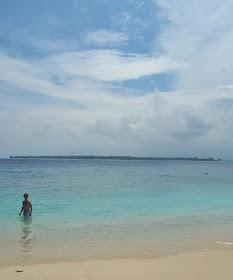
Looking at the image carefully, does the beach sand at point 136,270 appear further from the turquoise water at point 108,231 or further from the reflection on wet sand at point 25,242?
the reflection on wet sand at point 25,242

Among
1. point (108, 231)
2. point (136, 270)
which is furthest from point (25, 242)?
point (136, 270)

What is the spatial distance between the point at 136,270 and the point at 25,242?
5447mm

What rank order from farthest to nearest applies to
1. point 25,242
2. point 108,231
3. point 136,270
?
point 108,231 < point 25,242 < point 136,270

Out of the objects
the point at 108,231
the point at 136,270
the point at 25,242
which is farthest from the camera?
the point at 108,231

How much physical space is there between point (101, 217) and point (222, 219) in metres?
7.46

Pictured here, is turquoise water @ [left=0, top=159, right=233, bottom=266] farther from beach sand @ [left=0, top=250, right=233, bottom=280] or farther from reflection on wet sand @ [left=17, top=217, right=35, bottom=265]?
beach sand @ [left=0, top=250, right=233, bottom=280]

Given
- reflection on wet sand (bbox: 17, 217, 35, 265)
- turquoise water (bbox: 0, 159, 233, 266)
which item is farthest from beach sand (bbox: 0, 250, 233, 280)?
reflection on wet sand (bbox: 17, 217, 35, 265)

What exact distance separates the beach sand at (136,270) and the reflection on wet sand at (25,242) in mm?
930

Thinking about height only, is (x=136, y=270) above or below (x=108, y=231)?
above

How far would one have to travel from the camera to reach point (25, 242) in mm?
10961

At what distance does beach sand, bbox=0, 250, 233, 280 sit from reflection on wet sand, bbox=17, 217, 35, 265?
36.6 inches

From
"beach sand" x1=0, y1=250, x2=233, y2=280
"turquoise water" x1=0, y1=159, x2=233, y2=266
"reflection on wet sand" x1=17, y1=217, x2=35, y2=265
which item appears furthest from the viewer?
Answer: "turquoise water" x1=0, y1=159, x2=233, y2=266

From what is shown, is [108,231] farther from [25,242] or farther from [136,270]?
[136,270]

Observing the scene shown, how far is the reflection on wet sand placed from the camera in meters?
9.02
